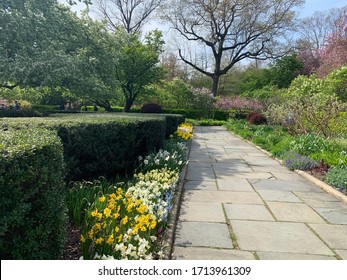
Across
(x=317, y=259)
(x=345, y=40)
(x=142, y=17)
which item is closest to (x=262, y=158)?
(x=317, y=259)

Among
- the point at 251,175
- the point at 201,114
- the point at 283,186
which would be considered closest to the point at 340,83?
the point at 201,114

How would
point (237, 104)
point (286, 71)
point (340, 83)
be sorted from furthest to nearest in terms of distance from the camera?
1. point (286, 71)
2. point (237, 104)
3. point (340, 83)

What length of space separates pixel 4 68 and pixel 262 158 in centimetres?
827

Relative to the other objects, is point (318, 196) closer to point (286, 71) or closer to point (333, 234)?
point (333, 234)

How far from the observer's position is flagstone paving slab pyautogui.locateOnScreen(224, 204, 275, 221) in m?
3.23

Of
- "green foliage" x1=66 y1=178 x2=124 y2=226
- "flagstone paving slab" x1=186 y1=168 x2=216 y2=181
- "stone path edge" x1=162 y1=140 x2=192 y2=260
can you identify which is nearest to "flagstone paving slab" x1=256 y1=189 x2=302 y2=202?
"flagstone paving slab" x1=186 y1=168 x2=216 y2=181

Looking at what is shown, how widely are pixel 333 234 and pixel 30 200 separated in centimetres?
278

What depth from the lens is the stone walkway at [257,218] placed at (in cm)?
247

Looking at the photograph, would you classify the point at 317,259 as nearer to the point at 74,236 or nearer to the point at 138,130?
the point at 74,236

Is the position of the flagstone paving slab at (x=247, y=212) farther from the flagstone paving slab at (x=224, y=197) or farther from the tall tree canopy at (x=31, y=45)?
the tall tree canopy at (x=31, y=45)

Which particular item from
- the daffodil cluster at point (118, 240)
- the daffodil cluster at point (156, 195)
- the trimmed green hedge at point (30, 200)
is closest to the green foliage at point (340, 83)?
the daffodil cluster at point (156, 195)

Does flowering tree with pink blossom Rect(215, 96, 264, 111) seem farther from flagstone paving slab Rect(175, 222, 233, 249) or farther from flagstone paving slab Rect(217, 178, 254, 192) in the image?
flagstone paving slab Rect(175, 222, 233, 249)

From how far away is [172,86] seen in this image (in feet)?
77.3

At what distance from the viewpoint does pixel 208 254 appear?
2.38 metres
